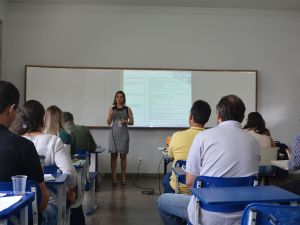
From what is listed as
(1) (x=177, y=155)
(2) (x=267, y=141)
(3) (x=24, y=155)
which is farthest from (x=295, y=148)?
(3) (x=24, y=155)

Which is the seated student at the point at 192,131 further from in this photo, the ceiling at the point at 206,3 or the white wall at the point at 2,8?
the white wall at the point at 2,8

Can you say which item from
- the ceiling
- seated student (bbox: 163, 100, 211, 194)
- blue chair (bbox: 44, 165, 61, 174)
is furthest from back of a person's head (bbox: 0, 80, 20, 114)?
the ceiling

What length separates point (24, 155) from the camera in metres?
1.76

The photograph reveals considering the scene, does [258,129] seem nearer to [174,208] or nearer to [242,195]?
[174,208]

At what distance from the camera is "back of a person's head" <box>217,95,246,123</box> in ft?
7.55

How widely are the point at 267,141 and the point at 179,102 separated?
282 centimetres

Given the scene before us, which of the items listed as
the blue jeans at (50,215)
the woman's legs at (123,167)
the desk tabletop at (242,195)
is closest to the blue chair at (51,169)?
the blue jeans at (50,215)

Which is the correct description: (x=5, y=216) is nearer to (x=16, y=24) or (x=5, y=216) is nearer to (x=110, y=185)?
(x=110, y=185)

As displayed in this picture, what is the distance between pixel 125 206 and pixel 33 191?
9.29 feet

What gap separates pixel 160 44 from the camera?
655cm

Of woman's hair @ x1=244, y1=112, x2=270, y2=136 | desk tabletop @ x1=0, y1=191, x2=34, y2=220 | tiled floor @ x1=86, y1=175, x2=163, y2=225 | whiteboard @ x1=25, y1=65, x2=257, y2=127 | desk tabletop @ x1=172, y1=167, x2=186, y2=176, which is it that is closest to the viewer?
desk tabletop @ x1=0, y1=191, x2=34, y2=220

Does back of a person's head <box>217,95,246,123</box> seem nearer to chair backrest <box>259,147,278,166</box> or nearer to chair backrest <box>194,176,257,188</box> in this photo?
chair backrest <box>194,176,257,188</box>

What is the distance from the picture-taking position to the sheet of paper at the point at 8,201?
4.70 feet

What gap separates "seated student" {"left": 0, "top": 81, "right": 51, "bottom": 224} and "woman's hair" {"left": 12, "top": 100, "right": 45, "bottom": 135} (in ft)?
2.20
